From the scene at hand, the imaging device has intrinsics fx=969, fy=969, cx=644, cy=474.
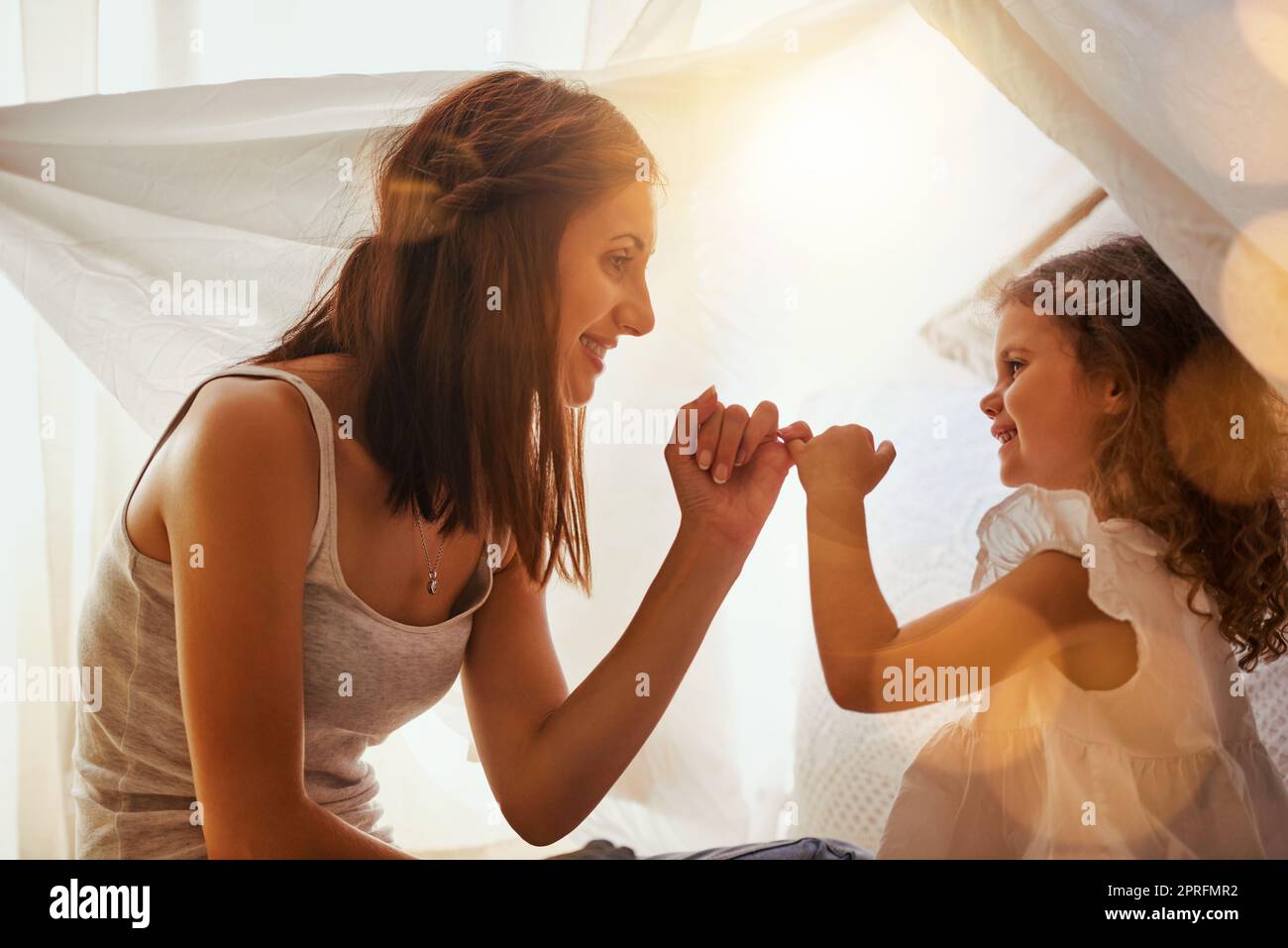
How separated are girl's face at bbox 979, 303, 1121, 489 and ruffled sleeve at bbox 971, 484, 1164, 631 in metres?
0.08

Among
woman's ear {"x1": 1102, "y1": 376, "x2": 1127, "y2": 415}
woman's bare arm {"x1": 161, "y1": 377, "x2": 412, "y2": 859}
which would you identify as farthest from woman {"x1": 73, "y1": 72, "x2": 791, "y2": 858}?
woman's ear {"x1": 1102, "y1": 376, "x2": 1127, "y2": 415}

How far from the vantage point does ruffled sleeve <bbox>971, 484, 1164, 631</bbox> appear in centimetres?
88

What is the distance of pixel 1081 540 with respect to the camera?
0.89 m

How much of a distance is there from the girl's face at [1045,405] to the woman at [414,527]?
0.86 ft

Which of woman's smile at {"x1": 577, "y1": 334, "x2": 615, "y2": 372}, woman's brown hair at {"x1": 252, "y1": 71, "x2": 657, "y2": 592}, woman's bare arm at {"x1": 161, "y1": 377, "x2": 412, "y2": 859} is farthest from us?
woman's smile at {"x1": 577, "y1": 334, "x2": 615, "y2": 372}

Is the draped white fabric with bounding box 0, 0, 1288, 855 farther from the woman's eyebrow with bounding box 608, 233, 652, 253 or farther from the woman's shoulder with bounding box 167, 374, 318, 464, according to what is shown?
the woman's shoulder with bounding box 167, 374, 318, 464

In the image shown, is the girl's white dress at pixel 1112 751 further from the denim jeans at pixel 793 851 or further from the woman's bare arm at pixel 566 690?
the woman's bare arm at pixel 566 690

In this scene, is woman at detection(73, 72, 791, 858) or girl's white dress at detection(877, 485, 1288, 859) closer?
woman at detection(73, 72, 791, 858)

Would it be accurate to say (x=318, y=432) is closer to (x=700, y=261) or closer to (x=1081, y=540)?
(x=700, y=261)

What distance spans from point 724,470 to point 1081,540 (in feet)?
1.09

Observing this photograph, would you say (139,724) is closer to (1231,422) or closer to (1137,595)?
(1137,595)

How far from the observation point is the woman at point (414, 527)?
0.70m

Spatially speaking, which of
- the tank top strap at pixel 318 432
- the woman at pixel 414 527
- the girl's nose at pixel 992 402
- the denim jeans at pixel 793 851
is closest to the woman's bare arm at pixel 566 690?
the woman at pixel 414 527
